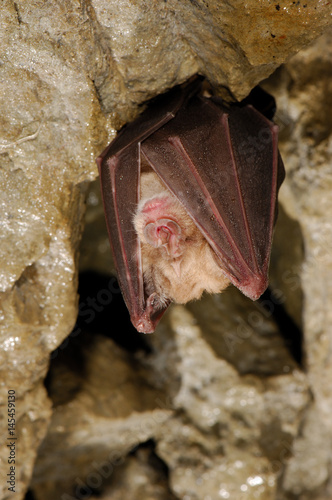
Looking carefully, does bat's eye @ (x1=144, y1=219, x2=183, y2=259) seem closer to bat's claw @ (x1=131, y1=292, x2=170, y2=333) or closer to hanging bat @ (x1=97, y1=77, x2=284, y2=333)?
hanging bat @ (x1=97, y1=77, x2=284, y2=333)

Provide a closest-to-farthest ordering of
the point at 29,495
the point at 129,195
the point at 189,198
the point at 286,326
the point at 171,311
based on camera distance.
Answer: the point at 189,198 → the point at 129,195 → the point at 29,495 → the point at 171,311 → the point at 286,326

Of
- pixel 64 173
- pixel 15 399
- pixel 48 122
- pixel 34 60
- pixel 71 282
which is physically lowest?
pixel 15 399

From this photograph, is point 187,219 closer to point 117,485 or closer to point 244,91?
point 244,91

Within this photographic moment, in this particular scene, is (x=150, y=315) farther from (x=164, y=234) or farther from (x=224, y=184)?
(x=224, y=184)

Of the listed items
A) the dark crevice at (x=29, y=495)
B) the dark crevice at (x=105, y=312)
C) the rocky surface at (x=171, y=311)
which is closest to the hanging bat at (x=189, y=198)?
the rocky surface at (x=171, y=311)

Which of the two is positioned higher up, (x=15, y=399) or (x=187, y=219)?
(x=187, y=219)

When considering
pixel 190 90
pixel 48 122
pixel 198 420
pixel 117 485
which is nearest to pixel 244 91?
pixel 190 90

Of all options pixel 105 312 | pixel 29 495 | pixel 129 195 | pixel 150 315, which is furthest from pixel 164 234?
pixel 29 495
